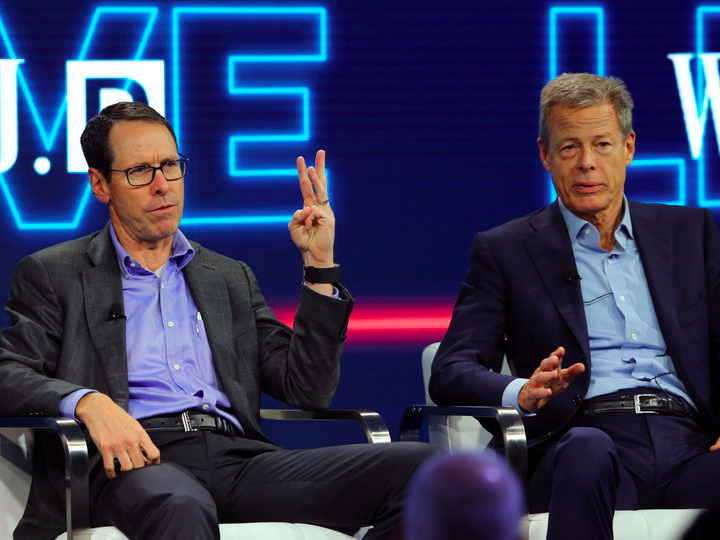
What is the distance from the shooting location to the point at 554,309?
107 inches

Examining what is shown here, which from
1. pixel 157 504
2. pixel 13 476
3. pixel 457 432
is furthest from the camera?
pixel 457 432

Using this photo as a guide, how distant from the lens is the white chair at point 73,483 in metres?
2.10

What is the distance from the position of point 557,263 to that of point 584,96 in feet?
1.57

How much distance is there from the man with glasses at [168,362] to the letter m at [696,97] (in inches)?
83.1

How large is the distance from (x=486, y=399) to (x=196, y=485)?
80 cm

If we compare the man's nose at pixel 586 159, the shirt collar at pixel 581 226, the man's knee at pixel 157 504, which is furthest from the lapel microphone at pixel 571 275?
the man's knee at pixel 157 504

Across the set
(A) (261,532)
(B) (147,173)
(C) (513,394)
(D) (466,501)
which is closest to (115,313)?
(B) (147,173)

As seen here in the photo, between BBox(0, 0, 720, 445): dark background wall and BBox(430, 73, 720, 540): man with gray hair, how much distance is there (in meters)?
1.17

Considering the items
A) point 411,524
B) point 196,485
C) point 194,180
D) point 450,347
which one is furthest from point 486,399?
point 411,524

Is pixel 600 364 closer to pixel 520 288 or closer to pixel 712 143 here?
pixel 520 288

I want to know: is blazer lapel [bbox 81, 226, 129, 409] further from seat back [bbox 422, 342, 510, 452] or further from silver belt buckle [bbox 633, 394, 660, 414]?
silver belt buckle [bbox 633, 394, 660, 414]

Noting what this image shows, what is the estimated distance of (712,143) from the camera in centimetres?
413

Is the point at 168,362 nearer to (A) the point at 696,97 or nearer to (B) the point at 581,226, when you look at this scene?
(B) the point at 581,226

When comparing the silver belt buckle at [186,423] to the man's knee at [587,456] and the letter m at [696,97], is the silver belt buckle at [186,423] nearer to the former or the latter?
the man's knee at [587,456]
